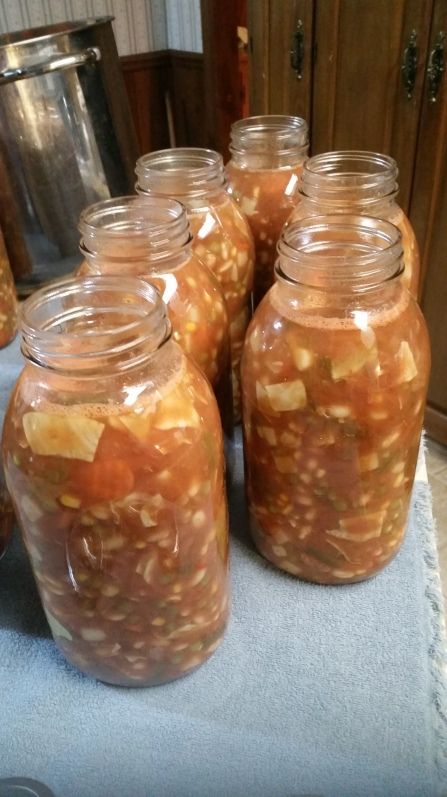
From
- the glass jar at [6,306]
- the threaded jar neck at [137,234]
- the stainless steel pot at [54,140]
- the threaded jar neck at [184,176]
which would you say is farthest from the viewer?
the stainless steel pot at [54,140]

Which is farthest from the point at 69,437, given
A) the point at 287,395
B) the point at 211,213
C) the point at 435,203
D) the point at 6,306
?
the point at 435,203

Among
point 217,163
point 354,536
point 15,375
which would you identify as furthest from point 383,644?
point 15,375

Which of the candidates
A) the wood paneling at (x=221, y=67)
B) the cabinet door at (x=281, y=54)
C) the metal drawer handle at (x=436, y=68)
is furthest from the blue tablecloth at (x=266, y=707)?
the wood paneling at (x=221, y=67)

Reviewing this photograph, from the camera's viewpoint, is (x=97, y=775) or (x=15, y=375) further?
(x=15, y=375)

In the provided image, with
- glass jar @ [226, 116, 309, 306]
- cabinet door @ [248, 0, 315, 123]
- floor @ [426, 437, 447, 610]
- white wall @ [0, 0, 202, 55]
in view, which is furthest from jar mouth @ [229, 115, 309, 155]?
white wall @ [0, 0, 202, 55]

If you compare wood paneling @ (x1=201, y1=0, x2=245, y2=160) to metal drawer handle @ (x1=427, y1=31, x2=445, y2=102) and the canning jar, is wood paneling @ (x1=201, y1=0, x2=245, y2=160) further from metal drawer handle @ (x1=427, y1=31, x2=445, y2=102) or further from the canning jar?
the canning jar

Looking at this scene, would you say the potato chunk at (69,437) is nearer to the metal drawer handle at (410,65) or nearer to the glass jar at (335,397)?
the glass jar at (335,397)

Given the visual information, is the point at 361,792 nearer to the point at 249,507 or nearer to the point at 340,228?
the point at 249,507
